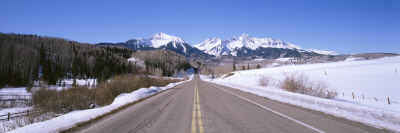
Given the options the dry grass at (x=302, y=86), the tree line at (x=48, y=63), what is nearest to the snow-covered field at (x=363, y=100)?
the dry grass at (x=302, y=86)

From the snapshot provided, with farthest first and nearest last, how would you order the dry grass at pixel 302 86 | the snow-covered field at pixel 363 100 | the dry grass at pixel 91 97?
the dry grass at pixel 91 97 < the dry grass at pixel 302 86 < the snow-covered field at pixel 363 100

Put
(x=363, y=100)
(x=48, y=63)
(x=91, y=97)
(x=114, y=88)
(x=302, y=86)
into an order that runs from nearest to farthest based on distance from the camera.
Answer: (x=302, y=86) → (x=363, y=100) → (x=114, y=88) → (x=91, y=97) → (x=48, y=63)

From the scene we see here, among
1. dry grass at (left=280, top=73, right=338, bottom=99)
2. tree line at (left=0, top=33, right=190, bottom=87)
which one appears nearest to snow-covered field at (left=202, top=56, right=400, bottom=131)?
dry grass at (left=280, top=73, right=338, bottom=99)

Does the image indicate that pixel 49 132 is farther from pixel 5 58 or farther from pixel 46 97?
pixel 5 58

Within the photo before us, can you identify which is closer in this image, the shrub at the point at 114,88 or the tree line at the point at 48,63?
the shrub at the point at 114,88

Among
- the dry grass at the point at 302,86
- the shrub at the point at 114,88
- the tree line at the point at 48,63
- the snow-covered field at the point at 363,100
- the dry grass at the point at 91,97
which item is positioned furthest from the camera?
the tree line at the point at 48,63

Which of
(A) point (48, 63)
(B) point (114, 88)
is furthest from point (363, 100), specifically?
(A) point (48, 63)

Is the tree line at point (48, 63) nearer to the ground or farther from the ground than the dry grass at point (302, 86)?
farther from the ground

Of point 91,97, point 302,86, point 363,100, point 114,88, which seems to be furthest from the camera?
point 91,97

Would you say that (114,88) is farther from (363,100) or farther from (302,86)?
(363,100)

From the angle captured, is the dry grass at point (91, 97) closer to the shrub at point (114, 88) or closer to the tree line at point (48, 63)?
the shrub at point (114, 88)

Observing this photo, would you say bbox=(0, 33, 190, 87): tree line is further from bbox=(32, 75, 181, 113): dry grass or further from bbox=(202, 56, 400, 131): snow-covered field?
bbox=(202, 56, 400, 131): snow-covered field

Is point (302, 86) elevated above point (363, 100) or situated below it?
above

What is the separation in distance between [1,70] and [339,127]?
86.5 metres
